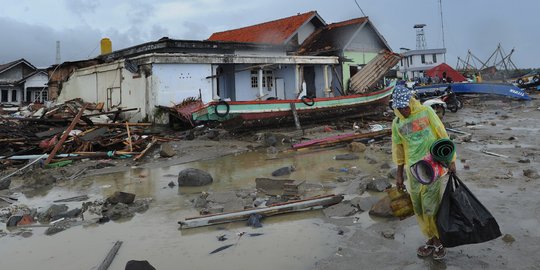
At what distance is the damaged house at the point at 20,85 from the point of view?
36156 mm

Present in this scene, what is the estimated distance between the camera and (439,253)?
12.7 feet

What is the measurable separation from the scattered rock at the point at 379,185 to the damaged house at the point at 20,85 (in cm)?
3628

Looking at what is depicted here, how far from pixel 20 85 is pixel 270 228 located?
38.6m

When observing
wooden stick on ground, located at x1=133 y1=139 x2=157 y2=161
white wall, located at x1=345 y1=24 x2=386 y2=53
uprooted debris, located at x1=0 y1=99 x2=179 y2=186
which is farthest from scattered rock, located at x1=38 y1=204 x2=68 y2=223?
white wall, located at x1=345 y1=24 x2=386 y2=53

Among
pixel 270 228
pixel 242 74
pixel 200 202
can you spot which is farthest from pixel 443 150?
pixel 242 74

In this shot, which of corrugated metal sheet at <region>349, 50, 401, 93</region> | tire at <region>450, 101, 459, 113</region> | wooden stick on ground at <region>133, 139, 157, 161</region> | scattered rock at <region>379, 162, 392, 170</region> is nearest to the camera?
scattered rock at <region>379, 162, 392, 170</region>

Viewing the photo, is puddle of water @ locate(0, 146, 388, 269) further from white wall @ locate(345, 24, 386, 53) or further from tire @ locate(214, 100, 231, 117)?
white wall @ locate(345, 24, 386, 53)

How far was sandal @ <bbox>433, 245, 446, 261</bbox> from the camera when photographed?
3.88 m

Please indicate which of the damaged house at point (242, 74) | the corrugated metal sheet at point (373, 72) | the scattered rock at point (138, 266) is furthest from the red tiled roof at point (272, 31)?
the scattered rock at point (138, 266)

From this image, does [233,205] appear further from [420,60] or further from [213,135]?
[420,60]

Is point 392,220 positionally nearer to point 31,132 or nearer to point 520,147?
point 520,147

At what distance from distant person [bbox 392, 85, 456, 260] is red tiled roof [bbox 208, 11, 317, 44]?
2058 cm

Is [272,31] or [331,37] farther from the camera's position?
[272,31]

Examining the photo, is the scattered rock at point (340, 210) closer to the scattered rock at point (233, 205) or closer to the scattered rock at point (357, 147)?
the scattered rock at point (233, 205)
